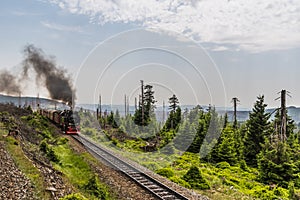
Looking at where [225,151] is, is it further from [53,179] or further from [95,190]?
[53,179]

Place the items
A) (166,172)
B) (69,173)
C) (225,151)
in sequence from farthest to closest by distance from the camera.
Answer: (225,151) → (166,172) → (69,173)

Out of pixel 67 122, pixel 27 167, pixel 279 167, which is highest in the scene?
pixel 67 122

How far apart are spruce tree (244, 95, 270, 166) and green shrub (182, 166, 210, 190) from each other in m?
13.8

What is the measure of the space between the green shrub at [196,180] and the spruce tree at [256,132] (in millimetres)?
13774

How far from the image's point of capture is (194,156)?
2558 centimetres

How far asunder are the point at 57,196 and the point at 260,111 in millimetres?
23038

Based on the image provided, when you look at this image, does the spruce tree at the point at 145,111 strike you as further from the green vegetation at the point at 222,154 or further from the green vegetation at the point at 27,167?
the green vegetation at the point at 27,167

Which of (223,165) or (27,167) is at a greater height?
(27,167)

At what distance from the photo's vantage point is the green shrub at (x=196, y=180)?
14500 millimetres

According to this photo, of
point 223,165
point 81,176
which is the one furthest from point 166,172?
point 223,165

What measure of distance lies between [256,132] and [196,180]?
1495cm

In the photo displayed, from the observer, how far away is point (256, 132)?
27766 mm

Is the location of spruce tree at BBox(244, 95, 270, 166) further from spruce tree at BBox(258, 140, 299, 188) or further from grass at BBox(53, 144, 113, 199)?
grass at BBox(53, 144, 113, 199)

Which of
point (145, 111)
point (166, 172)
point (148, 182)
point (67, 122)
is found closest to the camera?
point (148, 182)
